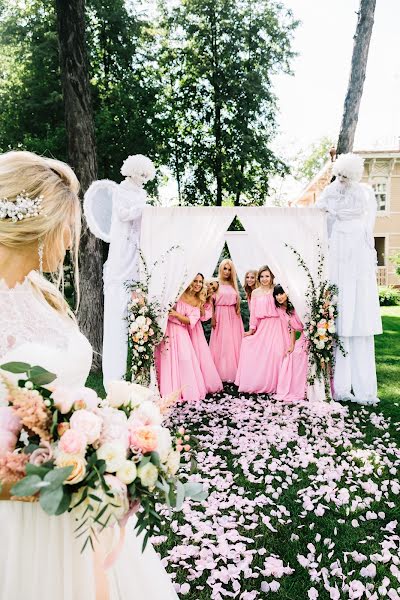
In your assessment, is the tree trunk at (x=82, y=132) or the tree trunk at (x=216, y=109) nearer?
the tree trunk at (x=82, y=132)

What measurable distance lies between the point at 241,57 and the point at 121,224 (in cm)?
1790

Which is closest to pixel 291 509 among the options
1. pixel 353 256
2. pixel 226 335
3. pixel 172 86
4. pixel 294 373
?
pixel 294 373

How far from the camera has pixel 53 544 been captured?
5.71 feet

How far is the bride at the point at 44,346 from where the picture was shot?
68.1 inches

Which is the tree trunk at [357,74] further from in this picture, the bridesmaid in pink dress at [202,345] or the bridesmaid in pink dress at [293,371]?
the bridesmaid in pink dress at [202,345]

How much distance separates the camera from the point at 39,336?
2.14m

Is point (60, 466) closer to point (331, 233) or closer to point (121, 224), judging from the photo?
point (121, 224)

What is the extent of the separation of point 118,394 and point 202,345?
6.30 m

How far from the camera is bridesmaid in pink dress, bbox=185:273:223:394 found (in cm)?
777

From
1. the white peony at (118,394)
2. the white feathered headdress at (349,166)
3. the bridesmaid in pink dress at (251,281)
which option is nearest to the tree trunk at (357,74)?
the white feathered headdress at (349,166)

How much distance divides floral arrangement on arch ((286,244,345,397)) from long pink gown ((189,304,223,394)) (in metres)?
1.60

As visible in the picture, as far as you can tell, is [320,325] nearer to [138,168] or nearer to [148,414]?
[138,168]

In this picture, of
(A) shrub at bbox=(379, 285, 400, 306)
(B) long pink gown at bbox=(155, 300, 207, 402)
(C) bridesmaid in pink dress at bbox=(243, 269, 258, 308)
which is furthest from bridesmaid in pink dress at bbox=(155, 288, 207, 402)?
(A) shrub at bbox=(379, 285, 400, 306)

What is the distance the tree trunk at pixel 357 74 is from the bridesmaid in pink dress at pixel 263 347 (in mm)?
2985
